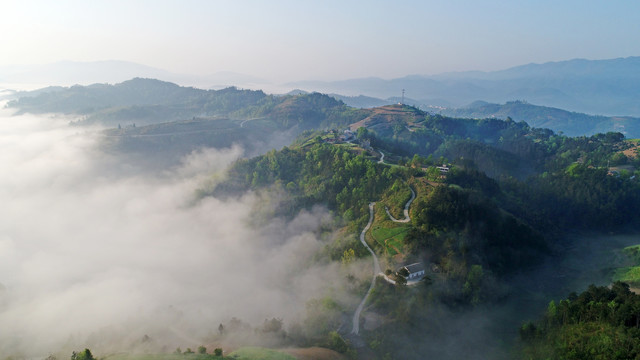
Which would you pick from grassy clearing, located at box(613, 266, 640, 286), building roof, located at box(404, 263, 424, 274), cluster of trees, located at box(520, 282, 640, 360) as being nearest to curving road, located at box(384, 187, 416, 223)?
building roof, located at box(404, 263, 424, 274)

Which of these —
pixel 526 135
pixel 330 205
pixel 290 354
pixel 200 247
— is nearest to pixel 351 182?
pixel 330 205

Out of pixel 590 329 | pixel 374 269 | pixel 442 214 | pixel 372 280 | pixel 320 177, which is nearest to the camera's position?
pixel 590 329

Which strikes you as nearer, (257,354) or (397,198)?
(257,354)

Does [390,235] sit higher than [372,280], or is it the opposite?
[390,235]

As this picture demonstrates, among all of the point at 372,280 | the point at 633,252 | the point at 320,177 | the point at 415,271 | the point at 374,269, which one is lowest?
the point at 633,252

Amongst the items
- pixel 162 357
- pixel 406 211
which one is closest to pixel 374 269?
pixel 406 211

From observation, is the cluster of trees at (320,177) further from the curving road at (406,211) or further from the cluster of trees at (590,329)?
the cluster of trees at (590,329)

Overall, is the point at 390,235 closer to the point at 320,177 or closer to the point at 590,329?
the point at 590,329
